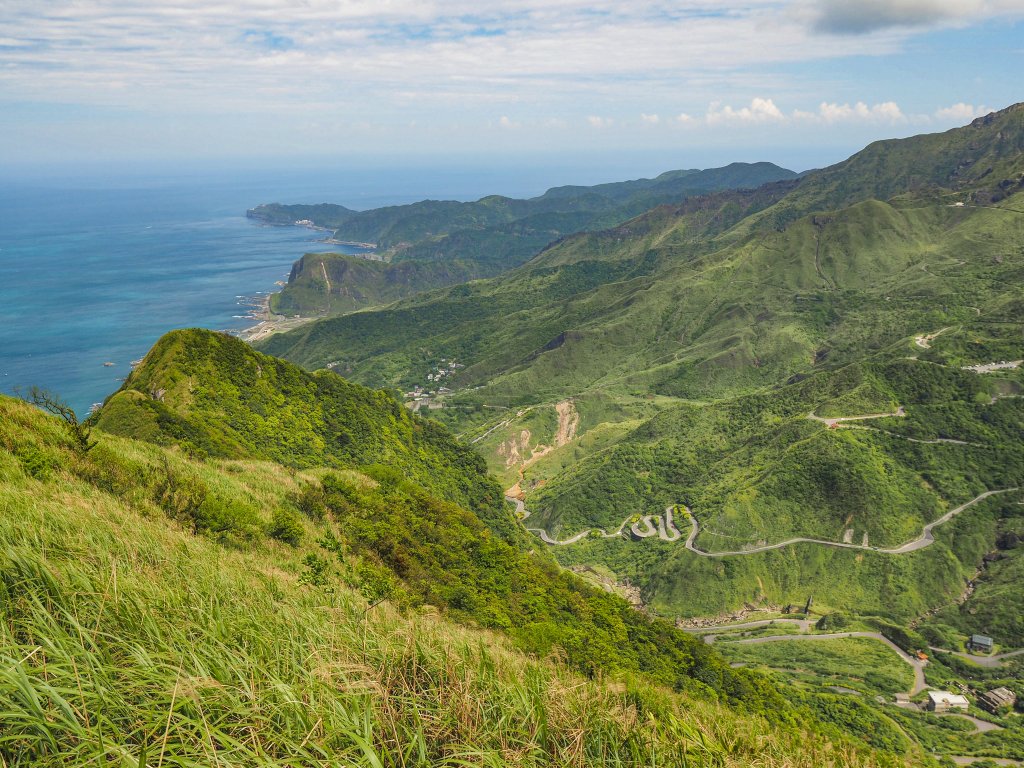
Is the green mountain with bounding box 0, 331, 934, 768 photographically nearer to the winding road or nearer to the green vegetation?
the green vegetation

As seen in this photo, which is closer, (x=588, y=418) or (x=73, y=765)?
(x=73, y=765)

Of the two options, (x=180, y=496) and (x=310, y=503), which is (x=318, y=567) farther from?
(x=310, y=503)

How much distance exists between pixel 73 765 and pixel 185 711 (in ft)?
2.86

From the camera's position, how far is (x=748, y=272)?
18475cm

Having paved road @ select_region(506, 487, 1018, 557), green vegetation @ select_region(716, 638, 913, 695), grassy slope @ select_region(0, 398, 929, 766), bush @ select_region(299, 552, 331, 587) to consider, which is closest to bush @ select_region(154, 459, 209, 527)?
bush @ select_region(299, 552, 331, 587)

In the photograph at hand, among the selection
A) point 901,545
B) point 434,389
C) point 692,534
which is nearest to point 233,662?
point 692,534

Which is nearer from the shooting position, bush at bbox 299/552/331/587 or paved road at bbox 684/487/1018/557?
bush at bbox 299/552/331/587

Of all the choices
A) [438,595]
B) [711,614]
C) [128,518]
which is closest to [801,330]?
[711,614]

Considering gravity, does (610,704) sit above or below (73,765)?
below

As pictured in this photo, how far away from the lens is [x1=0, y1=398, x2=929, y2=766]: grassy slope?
3.95 metres

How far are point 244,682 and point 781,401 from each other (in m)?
118

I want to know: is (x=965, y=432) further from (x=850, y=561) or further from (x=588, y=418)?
(x=588, y=418)

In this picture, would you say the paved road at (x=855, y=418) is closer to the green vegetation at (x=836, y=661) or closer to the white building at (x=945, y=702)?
the green vegetation at (x=836, y=661)

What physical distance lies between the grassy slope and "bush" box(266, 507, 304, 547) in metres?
7.06
